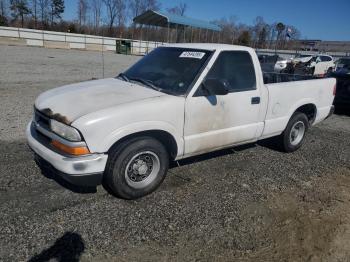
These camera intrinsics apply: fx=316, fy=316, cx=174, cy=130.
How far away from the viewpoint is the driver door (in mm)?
4047

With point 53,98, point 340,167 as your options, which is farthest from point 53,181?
point 340,167

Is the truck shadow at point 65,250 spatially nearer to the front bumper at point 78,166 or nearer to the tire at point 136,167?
the front bumper at point 78,166

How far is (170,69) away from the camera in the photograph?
4379mm

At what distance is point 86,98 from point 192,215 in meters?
1.83

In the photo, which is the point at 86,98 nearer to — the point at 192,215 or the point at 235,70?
the point at 192,215

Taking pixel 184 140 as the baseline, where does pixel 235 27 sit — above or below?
above

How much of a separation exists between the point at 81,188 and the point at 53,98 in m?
1.17

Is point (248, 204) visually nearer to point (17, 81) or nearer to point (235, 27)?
point (17, 81)

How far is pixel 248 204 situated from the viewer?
13.0 feet

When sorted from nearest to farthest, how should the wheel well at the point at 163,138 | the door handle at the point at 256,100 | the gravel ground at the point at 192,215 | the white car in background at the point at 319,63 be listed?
the gravel ground at the point at 192,215 → the wheel well at the point at 163,138 → the door handle at the point at 256,100 → the white car in background at the point at 319,63

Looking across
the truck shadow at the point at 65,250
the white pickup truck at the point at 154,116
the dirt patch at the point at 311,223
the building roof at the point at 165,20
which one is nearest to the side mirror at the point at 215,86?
the white pickup truck at the point at 154,116

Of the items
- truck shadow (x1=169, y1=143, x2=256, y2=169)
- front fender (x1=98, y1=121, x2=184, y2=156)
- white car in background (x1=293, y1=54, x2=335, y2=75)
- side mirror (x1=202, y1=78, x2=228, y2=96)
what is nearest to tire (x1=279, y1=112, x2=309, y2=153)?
truck shadow (x1=169, y1=143, x2=256, y2=169)

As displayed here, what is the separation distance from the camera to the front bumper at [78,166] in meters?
3.26

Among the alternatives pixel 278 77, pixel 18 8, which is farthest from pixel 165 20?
pixel 18 8
